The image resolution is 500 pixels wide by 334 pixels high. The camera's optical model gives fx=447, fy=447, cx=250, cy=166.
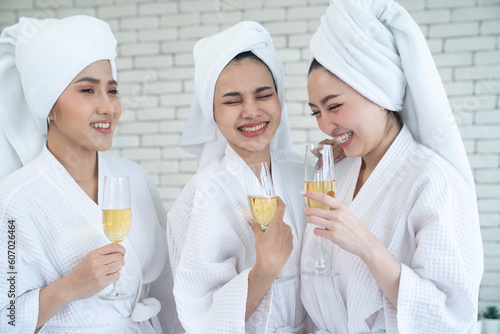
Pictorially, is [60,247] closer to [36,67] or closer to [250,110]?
[36,67]

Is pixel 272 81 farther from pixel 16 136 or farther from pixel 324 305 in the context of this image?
pixel 16 136

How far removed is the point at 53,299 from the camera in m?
1.67

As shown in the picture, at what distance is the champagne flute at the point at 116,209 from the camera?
1677 mm

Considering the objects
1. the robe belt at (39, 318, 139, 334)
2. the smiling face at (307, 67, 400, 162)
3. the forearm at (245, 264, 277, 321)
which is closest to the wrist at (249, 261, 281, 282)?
the forearm at (245, 264, 277, 321)

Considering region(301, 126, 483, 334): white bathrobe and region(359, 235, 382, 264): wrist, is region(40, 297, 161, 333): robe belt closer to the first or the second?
region(301, 126, 483, 334): white bathrobe

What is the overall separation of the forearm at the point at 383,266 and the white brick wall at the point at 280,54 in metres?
2.64

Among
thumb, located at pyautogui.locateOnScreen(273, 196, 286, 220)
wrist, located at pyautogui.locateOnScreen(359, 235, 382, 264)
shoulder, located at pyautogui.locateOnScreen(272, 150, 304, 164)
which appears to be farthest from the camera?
shoulder, located at pyautogui.locateOnScreen(272, 150, 304, 164)

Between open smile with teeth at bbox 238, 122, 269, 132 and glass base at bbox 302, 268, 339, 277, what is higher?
open smile with teeth at bbox 238, 122, 269, 132

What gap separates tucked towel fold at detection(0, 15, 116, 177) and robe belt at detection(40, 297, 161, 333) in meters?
0.73

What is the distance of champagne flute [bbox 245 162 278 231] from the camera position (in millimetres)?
1641

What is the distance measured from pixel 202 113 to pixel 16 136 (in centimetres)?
82

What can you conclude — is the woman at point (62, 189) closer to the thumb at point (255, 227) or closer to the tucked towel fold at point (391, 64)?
the thumb at point (255, 227)

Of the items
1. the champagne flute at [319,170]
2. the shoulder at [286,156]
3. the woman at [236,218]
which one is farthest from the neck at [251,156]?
the champagne flute at [319,170]

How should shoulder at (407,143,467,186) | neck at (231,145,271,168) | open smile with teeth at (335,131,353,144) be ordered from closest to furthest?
shoulder at (407,143,467,186), open smile with teeth at (335,131,353,144), neck at (231,145,271,168)
